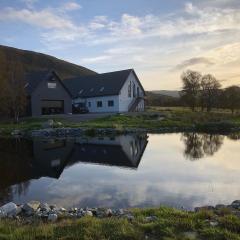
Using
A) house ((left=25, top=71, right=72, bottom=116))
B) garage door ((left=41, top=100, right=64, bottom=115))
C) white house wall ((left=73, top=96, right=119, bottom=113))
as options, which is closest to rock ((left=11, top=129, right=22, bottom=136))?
house ((left=25, top=71, right=72, bottom=116))

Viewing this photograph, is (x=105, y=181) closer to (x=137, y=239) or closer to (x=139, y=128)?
(x=137, y=239)

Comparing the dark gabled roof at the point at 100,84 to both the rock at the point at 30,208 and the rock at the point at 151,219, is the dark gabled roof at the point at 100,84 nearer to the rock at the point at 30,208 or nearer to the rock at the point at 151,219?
the rock at the point at 30,208

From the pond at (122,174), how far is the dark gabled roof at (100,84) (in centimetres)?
3208

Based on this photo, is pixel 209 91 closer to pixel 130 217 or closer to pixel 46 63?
pixel 130 217

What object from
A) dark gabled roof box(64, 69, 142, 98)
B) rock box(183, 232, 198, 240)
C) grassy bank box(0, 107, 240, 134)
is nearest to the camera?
rock box(183, 232, 198, 240)

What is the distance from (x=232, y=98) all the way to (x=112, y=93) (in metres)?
25.9

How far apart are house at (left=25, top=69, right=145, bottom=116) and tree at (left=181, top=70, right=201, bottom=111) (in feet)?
36.6

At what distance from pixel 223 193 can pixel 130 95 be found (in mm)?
48455

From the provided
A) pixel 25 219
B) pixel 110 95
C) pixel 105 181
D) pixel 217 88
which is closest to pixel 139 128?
pixel 110 95

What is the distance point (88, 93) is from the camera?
205 feet

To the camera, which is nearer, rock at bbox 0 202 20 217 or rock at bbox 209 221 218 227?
rock at bbox 209 221 218 227

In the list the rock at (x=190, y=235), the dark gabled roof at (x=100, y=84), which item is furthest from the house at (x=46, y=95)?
the rock at (x=190, y=235)

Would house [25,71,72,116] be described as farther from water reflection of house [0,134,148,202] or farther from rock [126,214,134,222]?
rock [126,214,134,222]

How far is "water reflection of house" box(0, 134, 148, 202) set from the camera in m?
16.9
